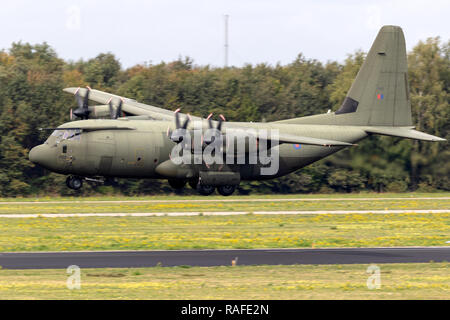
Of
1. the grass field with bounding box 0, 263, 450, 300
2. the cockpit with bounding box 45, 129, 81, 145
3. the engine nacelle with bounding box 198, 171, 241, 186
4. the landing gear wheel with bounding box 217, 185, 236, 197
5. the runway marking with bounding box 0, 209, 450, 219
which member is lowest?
the runway marking with bounding box 0, 209, 450, 219

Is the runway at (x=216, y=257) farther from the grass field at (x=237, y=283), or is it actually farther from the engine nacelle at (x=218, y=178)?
the engine nacelle at (x=218, y=178)

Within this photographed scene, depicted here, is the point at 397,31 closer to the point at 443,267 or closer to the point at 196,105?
the point at 196,105

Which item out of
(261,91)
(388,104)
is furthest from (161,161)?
(261,91)

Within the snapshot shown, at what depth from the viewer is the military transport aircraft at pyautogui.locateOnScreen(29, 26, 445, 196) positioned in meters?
34.5

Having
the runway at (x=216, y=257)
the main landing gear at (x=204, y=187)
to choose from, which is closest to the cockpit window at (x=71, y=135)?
the main landing gear at (x=204, y=187)

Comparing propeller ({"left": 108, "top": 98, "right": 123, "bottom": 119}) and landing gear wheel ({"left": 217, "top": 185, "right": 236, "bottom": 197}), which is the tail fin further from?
propeller ({"left": 108, "top": 98, "right": 123, "bottom": 119})

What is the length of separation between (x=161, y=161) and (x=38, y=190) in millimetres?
11131

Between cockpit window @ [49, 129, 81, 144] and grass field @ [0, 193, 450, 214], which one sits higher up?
cockpit window @ [49, 129, 81, 144]

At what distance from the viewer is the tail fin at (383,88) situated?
38500 millimetres

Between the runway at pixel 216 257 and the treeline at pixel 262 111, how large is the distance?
19.0m

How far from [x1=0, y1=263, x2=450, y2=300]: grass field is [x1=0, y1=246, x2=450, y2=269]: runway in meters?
0.80

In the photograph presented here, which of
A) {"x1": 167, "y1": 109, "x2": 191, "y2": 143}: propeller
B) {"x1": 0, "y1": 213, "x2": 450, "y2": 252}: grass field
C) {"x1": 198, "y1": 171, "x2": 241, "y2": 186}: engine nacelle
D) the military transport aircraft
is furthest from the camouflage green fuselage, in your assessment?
{"x1": 0, "y1": 213, "x2": 450, "y2": 252}: grass field

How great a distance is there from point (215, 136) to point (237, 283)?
20.0 m

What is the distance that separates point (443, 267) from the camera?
17.6 m
